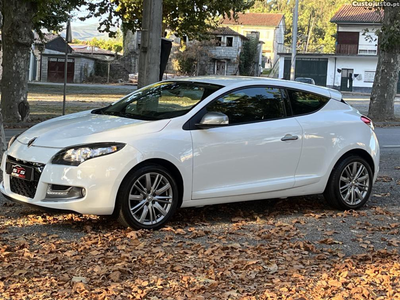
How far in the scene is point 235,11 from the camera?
2458cm

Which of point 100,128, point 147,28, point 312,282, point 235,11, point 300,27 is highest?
point 300,27

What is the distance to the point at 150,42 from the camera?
11781 mm

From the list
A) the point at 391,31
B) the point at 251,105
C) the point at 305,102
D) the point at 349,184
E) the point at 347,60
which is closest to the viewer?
the point at 251,105

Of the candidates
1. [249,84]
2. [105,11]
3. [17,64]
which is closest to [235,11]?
[105,11]

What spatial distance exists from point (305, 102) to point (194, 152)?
1841 millimetres

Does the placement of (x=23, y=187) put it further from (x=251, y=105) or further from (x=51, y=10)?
(x=51, y=10)

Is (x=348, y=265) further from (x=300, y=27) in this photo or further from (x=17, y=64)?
(x=300, y=27)

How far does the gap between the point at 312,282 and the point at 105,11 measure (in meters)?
24.7

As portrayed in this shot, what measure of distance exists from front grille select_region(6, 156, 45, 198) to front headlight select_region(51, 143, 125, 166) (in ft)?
0.66

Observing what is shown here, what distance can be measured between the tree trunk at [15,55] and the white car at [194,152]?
1083 cm

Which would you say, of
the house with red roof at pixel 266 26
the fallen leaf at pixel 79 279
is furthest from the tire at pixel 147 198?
the house with red roof at pixel 266 26

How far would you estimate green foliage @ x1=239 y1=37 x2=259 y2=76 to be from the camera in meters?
71.8

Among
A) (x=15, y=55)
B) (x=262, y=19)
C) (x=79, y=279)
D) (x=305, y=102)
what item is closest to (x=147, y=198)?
(x=79, y=279)

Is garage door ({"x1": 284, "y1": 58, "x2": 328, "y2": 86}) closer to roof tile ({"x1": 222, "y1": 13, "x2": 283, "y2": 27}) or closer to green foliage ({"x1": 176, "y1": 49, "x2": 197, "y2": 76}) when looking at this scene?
green foliage ({"x1": 176, "y1": 49, "x2": 197, "y2": 76})
